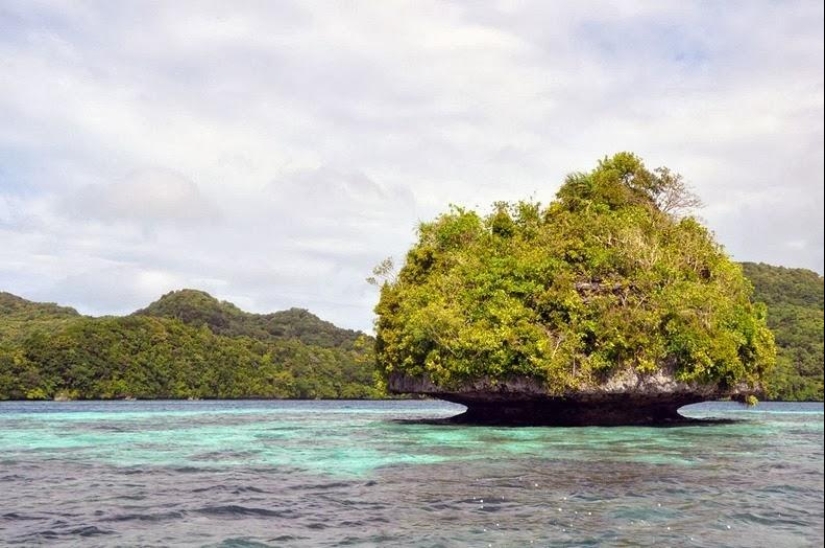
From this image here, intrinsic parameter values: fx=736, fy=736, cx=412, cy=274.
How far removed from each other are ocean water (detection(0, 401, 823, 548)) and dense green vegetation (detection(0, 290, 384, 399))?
14.5 metres

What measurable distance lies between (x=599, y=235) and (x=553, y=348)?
520 cm

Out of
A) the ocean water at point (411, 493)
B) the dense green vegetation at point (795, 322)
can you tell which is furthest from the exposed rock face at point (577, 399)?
the dense green vegetation at point (795, 322)

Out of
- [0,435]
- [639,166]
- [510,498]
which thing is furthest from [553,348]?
[0,435]

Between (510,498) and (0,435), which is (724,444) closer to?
(510,498)

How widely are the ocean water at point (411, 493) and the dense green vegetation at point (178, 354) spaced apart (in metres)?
14.5

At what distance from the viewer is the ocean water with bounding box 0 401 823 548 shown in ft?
24.7

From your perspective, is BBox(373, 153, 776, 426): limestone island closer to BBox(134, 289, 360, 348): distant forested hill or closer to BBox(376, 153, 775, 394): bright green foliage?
BBox(376, 153, 775, 394): bright green foliage

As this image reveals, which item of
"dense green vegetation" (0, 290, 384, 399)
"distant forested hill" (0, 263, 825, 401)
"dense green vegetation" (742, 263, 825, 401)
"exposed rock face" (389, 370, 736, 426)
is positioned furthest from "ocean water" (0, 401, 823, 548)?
"dense green vegetation" (742, 263, 825, 401)

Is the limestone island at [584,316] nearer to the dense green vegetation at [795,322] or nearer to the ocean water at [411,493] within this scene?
the ocean water at [411,493]

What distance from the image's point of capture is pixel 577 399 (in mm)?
24484

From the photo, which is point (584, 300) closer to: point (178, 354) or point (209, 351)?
point (178, 354)

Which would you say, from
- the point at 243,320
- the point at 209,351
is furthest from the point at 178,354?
the point at 243,320

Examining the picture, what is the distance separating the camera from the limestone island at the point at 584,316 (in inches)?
924

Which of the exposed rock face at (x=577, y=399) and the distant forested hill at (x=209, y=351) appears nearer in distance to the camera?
the exposed rock face at (x=577, y=399)
